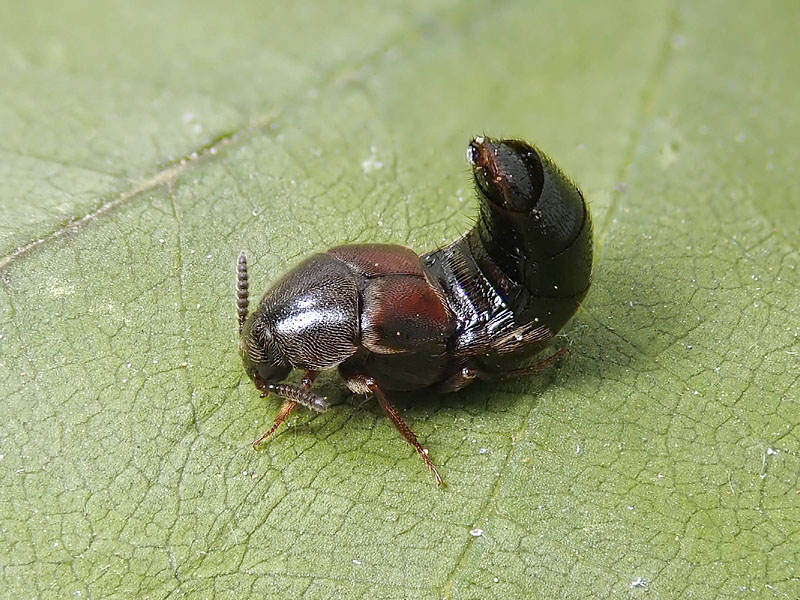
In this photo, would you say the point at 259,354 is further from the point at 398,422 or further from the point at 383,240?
the point at 383,240

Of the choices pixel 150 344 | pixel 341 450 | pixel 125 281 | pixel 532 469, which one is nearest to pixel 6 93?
pixel 125 281

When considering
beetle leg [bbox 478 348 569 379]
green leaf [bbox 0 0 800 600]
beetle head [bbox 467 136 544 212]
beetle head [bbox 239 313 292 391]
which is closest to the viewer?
green leaf [bbox 0 0 800 600]

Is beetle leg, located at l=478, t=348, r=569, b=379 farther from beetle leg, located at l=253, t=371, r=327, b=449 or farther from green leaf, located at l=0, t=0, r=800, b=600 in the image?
beetle leg, located at l=253, t=371, r=327, b=449

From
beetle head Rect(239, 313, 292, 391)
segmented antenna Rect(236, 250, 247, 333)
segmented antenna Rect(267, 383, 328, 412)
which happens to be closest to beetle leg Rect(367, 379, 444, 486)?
segmented antenna Rect(267, 383, 328, 412)

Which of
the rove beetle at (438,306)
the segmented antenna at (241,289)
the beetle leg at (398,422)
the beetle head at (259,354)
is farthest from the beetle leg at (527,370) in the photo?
the segmented antenna at (241,289)

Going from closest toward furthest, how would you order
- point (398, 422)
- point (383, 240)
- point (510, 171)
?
1. point (510, 171)
2. point (398, 422)
3. point (383, 240)

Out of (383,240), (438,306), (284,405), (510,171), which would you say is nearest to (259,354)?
(284,405)

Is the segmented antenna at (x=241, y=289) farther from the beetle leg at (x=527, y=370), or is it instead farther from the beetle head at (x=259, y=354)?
the beetle leg at (x=527, y=370)
